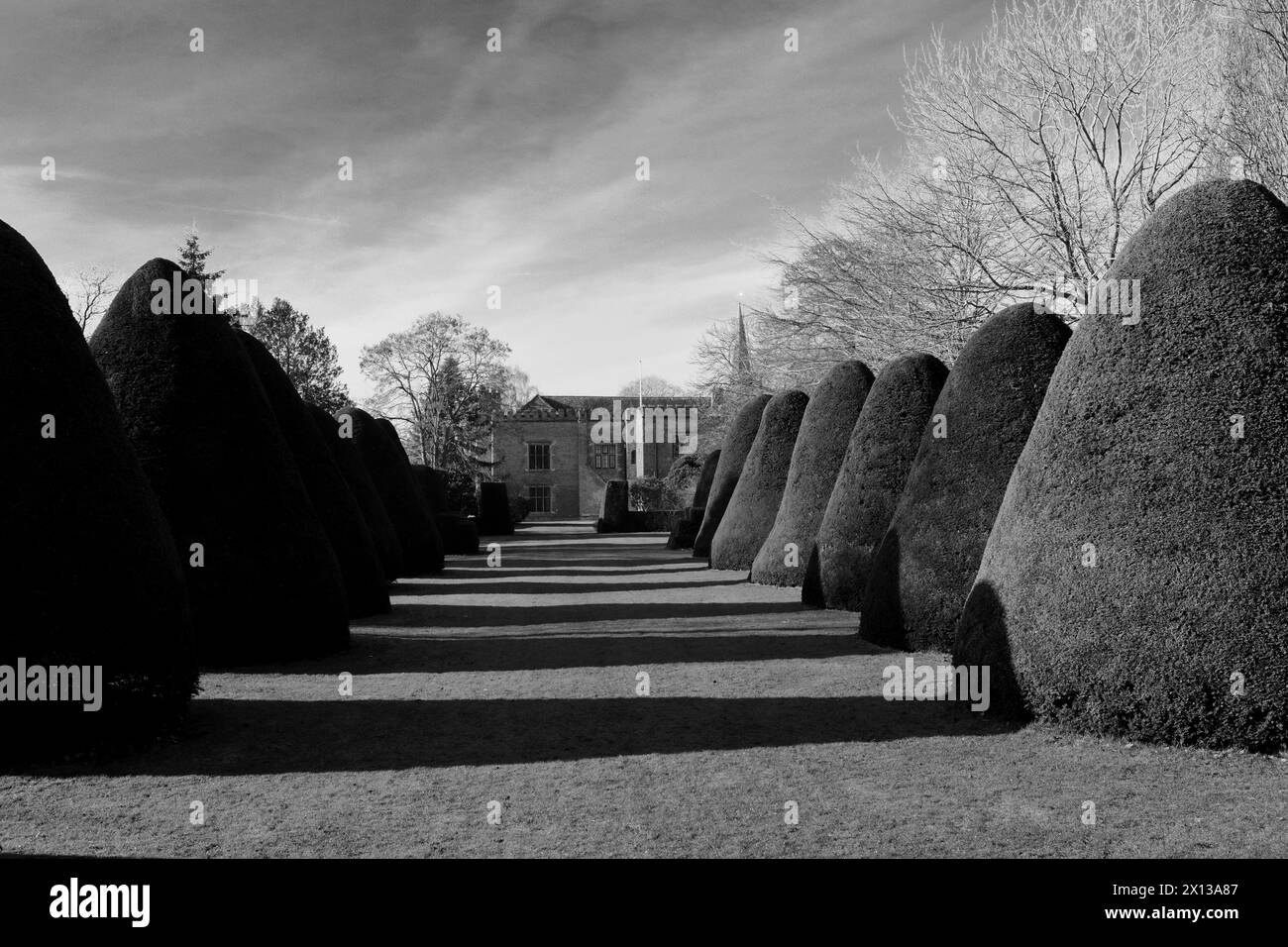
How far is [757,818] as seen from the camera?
20.2 ft

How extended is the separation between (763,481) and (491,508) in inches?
1113

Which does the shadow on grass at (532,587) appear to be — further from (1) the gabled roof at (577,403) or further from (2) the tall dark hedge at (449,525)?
(1) the gabled roof at (577,403)

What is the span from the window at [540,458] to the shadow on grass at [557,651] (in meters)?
72.2

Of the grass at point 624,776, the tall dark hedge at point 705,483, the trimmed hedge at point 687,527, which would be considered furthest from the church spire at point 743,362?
the grass at point 624,776

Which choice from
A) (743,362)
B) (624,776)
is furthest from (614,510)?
(624,776)

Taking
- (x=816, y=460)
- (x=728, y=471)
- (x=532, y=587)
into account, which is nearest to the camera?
(x=816, y=460)

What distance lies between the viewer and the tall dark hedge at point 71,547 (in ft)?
23.6

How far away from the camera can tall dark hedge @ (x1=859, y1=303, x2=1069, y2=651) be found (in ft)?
37.5

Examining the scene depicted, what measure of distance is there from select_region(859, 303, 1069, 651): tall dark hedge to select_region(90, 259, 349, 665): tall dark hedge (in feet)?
21.6

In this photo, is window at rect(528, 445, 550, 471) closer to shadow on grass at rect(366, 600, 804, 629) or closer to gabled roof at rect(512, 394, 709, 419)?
gabled roof at rect(512, 394, 709, 419)

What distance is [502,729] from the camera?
8648 mm

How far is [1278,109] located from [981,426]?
1335 cm

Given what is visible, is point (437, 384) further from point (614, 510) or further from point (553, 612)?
point (553, 612)
